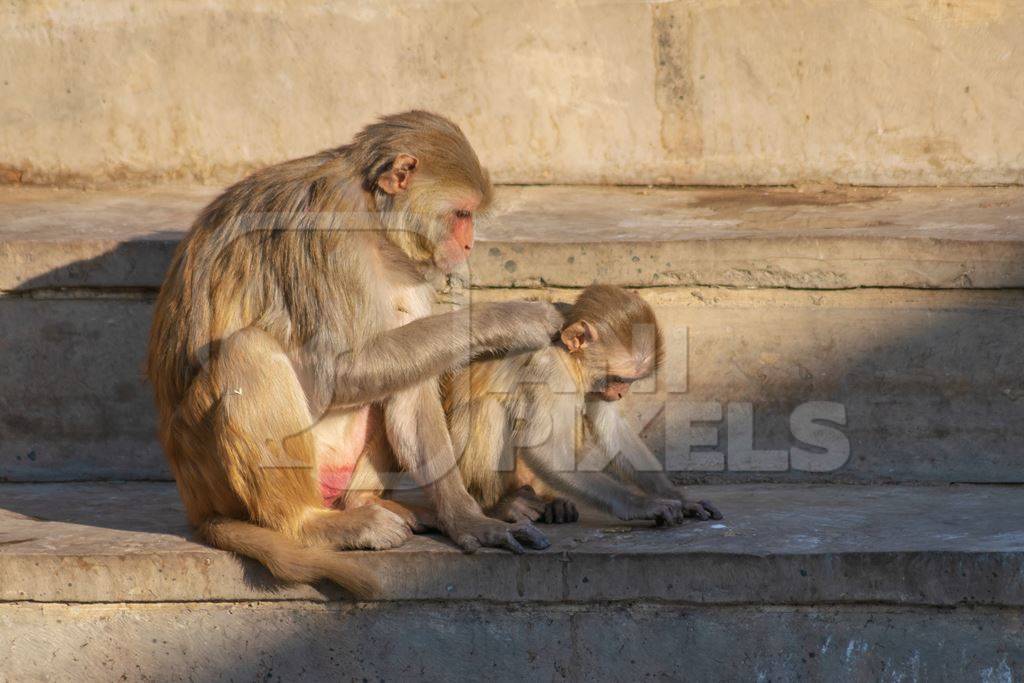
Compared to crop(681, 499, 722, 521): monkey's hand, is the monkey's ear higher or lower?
higher

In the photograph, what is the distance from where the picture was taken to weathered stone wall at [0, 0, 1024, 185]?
538 cm

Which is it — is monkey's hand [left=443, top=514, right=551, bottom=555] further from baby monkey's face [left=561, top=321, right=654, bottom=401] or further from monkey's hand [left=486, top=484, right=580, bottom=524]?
baby monkey's face [left=561, top=321, right=654, bottom=401]

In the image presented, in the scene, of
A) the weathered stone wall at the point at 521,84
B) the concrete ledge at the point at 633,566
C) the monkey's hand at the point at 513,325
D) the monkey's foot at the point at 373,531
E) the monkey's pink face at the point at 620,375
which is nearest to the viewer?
the concrete ledge at the point at 633,566

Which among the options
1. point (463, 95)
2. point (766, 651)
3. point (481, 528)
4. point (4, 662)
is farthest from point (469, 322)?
point (463, 95)

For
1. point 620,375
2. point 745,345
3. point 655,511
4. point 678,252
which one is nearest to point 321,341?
point 620,375

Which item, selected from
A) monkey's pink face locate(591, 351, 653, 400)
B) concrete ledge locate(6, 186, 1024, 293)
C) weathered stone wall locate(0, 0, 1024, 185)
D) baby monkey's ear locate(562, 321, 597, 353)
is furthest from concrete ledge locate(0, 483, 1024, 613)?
weathered stone wall locate(0, 0, 1024, 185)

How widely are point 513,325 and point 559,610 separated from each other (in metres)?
0.73

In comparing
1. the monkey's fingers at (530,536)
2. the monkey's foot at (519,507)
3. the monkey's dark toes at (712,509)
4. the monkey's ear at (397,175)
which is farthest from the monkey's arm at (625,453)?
the monkey's ear at (397,175)

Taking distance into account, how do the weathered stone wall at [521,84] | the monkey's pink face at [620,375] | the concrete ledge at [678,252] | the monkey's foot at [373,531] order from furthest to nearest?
the weathered stone wall at [521,84] < the concrete ledge at [678,252] < the monkey's pink face at [620,375] < the monkey's foot at [373,531]

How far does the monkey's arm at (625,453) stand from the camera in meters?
3.81

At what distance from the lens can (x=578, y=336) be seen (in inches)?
145

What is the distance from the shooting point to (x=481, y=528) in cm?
334

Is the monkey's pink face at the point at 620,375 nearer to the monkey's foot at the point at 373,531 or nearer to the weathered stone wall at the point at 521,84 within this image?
the monkey's foot at the point at 373,531

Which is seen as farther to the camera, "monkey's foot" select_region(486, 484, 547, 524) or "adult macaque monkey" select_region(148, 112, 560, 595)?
"monkey's foot" select_region(486, 484, 547, 524)
